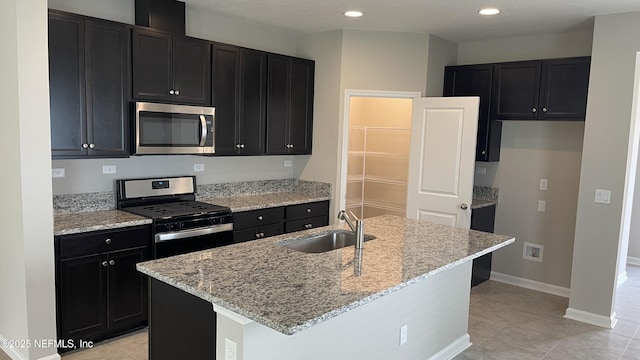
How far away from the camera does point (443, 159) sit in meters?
4.79

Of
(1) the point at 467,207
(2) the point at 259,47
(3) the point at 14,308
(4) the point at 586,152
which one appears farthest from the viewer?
(2) the point at 259,47

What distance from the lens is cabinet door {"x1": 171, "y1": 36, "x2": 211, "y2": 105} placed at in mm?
3902

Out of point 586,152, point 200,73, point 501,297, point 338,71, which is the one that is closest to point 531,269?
point 501,297

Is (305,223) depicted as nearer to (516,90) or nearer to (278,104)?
(278,104)

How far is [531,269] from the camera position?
506 centimetres

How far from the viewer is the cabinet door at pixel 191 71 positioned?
12.8 ft

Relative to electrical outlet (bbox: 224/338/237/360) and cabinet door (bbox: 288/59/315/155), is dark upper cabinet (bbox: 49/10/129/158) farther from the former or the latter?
electrical outlet (bbox: 224/338/237/360)

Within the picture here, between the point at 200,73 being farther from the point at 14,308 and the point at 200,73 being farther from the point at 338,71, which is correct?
the point at 14,308

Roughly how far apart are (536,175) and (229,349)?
13.6 feet

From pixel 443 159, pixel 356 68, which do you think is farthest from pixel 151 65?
pixel 443 159

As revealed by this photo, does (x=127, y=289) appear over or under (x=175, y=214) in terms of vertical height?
under

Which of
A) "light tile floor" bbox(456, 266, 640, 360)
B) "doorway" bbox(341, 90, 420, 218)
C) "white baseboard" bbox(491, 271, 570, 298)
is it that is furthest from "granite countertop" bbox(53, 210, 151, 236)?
"white baseboard" bbox(491, 271, 570, 298)

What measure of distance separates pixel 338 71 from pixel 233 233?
2.05 metres

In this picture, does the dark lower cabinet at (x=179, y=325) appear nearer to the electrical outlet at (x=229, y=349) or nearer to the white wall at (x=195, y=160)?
the electrical outlet at (x=229, y=349)
